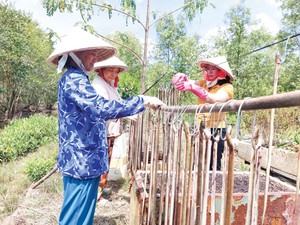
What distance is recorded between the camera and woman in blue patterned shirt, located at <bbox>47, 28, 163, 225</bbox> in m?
1.80

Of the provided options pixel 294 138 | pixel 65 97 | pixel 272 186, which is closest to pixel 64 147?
pixel 65 97

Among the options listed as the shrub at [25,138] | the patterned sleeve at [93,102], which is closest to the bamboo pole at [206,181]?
the patterned sleeve at [93,102]

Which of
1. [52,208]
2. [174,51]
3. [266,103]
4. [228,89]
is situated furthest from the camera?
[174,51]

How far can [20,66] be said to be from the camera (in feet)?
54.0

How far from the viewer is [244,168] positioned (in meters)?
4.51

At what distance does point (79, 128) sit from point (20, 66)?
16.3 m

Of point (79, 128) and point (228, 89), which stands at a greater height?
point (228, 89)

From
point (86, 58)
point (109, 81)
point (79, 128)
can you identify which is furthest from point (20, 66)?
point (79, 128)

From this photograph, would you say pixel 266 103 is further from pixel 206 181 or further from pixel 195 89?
pixel 195 89

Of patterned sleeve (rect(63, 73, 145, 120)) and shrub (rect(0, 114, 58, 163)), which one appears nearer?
patterned sleeve (rect(63, 73, 145, 120))

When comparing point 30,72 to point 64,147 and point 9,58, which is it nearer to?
point 9,58

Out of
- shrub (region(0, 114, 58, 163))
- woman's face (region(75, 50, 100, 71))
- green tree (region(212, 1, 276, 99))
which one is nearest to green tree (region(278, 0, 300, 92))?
green tree (region(212, 1, 276, 99))

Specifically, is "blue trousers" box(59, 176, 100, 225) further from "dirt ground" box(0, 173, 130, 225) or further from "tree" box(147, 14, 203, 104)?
"tree" box(147, 14, 203, 104)

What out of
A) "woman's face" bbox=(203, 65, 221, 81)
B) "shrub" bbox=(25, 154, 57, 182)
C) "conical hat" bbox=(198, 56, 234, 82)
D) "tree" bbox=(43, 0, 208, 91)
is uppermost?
"tree" bbox=(43, 0, 208, 91)
